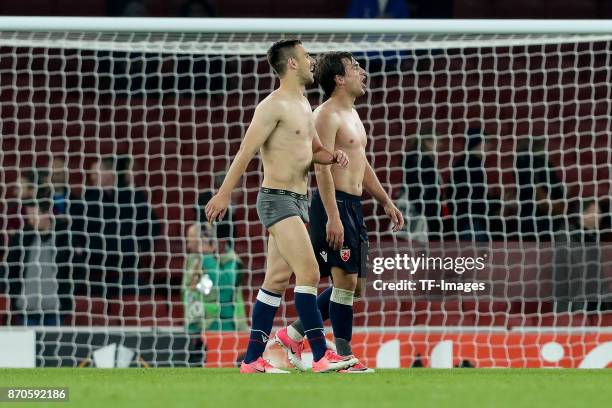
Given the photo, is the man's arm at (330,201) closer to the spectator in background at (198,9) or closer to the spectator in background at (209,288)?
the spectator in background at (209,288)

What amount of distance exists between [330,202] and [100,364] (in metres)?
3.16

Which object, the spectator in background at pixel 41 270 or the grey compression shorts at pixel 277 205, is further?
the spectator in background at pixel 41 270

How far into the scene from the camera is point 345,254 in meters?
7.49

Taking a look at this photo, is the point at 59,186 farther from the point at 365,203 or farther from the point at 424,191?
the point at 424,191

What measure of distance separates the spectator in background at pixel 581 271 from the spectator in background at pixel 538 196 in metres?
0.28

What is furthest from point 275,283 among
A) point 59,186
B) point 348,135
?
point 59,186

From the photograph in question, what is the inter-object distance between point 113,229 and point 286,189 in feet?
13.3

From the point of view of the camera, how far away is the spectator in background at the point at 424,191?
1035cm

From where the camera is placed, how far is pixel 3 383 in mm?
6793

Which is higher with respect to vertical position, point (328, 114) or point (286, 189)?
point (328, 114)

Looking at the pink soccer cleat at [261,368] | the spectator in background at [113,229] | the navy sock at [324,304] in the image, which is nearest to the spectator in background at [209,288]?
the spectator in background at [113,229]

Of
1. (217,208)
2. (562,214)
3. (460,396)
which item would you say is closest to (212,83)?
(562,214)

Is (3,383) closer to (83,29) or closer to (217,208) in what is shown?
(217,208)

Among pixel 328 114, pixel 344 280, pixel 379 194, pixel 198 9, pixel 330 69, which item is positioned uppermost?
Result: pixel 198 9
